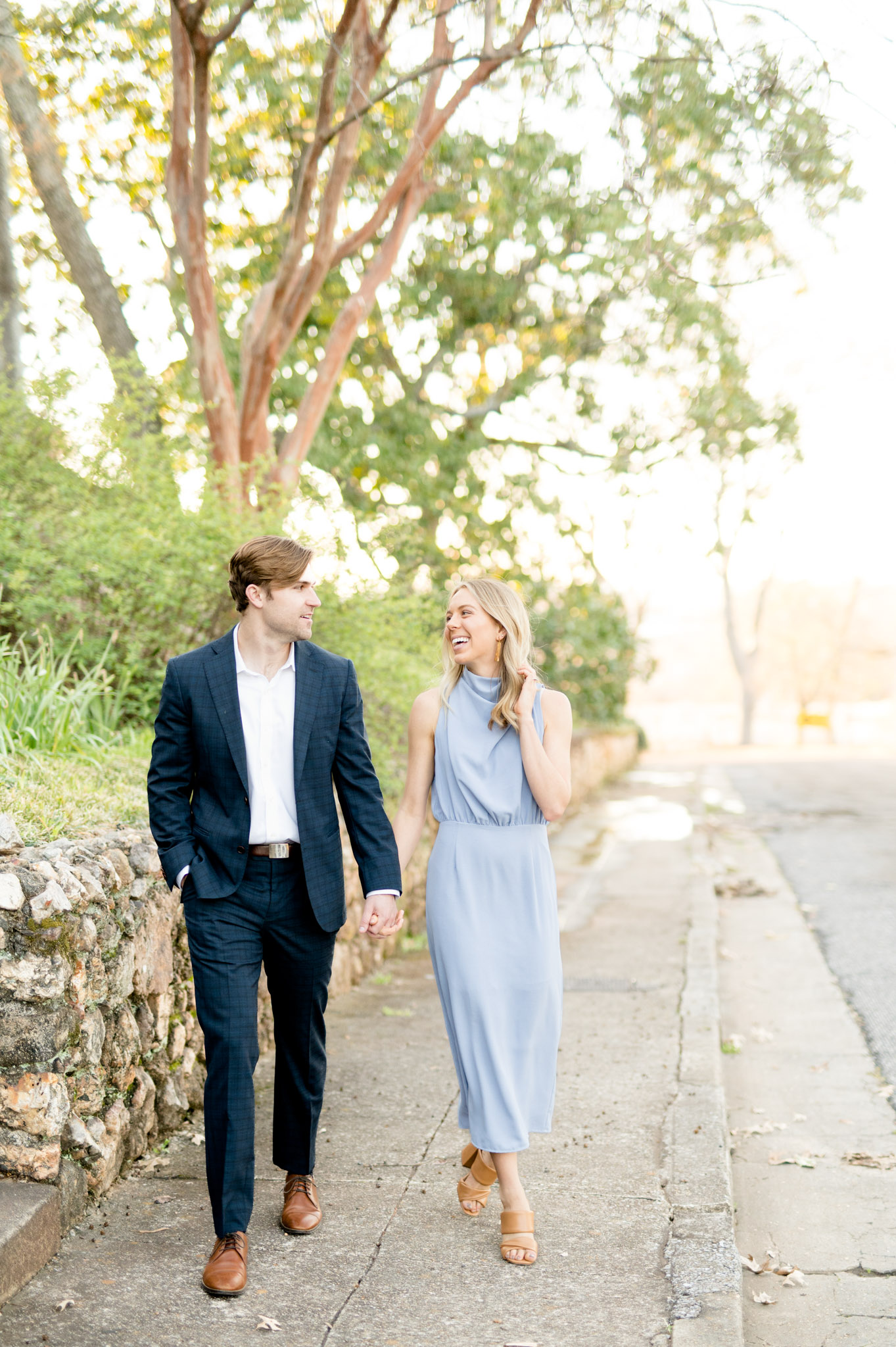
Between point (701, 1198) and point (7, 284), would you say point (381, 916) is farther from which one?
point (7, 284)

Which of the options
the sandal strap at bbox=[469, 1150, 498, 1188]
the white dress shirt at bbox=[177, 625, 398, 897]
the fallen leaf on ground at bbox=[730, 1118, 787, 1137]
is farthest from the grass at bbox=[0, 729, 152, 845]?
the fallen leaf on ground at bbox=[730, 1118, 787, 1137]

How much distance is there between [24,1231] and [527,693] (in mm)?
2167

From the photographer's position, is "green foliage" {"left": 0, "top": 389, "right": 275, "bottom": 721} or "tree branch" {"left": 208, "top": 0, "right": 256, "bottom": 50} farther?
"tree branch" {"left": 208, "top": 0, "right": 256, "bottom": 50}

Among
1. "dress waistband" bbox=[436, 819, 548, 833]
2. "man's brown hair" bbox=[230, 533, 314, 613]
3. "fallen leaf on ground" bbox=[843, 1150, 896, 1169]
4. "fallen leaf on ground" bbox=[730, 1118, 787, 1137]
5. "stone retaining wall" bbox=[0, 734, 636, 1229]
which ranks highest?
"man's brown hair" bbox=[230, 533, 314, 613]

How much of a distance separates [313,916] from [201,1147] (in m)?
1.42

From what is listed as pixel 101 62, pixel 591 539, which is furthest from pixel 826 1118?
pixel 591 539

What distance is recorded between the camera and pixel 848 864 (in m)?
12.5

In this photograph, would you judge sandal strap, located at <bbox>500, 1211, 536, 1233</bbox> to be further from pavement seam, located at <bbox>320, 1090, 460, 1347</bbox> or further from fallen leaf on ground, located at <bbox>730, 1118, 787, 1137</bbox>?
fallen leaf on ground, located at <bbox>730, 1118, 787, 1137</bbox>

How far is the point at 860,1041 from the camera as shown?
6523 millimetres

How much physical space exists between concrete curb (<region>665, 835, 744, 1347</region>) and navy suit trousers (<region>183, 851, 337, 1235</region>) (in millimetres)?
1258

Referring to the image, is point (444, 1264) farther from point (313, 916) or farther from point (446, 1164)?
point (313, 916)

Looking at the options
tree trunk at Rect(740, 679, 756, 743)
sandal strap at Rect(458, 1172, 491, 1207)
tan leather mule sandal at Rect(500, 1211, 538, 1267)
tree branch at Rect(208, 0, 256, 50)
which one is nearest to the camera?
tan leather mule sandal at Rect(500, 1211, 538, 1267)

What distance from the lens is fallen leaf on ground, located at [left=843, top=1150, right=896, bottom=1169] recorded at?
15.8 ft

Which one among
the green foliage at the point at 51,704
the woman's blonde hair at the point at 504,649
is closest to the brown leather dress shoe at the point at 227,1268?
the woman's blonde hair at the point at 504,649
